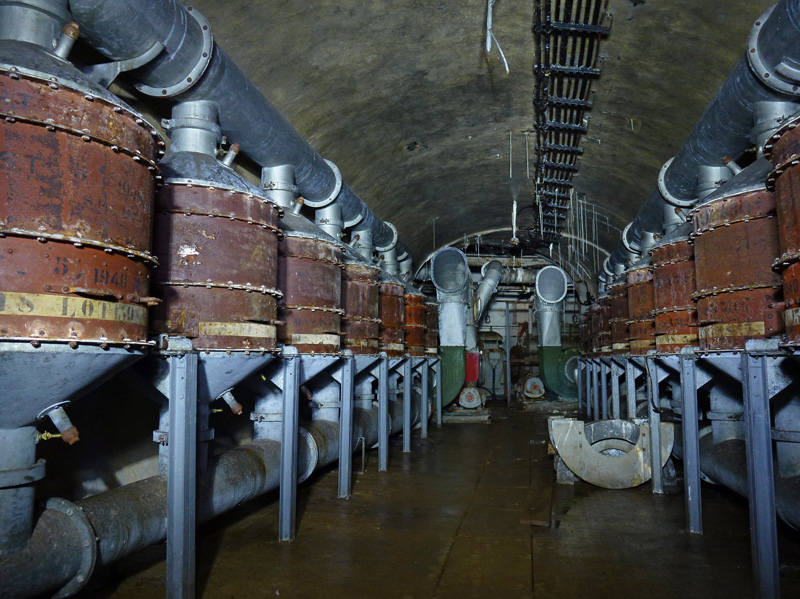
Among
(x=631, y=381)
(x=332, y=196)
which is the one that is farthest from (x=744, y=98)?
(x=332, y=196)

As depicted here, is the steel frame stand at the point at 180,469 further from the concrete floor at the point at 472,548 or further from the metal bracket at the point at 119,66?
the metal bracket at the point at 119,66

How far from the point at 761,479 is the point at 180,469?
3454mm

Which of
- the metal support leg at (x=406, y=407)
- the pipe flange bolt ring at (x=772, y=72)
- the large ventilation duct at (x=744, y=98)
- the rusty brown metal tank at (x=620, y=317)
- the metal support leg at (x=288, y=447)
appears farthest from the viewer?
the metal support leg at (x=406, y=407)

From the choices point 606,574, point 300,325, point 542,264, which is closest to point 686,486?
point 606,574

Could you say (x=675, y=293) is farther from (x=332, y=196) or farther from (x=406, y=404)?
(x=406, y=404)

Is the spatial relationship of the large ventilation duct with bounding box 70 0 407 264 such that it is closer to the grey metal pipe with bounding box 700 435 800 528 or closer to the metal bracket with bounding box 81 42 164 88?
the metal bracket with bounding box 81 42 164 88

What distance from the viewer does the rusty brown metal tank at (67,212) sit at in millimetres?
2746

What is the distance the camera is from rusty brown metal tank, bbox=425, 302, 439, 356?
13.1m

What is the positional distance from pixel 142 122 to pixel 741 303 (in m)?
4.23

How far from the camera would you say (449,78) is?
889cm

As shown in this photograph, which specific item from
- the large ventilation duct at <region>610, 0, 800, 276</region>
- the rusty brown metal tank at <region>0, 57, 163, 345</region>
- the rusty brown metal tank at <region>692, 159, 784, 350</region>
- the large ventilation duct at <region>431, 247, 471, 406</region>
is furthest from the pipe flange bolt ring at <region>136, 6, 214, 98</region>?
the large ventilation duct at <region>431, 247, 471, 406</region>

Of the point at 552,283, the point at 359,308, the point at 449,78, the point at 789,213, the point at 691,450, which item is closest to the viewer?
the point at 789,213

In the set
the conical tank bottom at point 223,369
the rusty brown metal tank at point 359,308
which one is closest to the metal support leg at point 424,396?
the rusty brown metal tank at point 359,308

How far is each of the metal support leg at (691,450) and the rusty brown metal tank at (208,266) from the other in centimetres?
365
